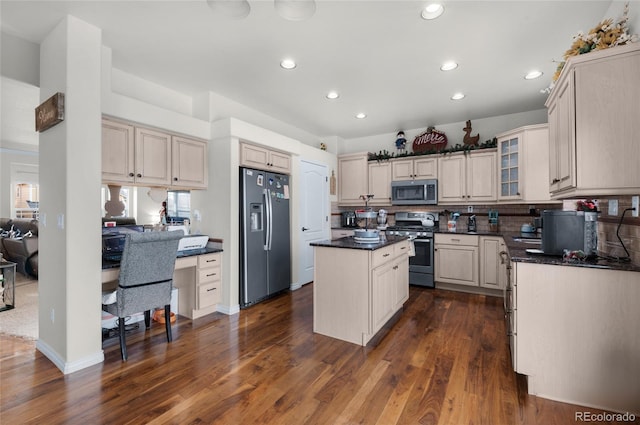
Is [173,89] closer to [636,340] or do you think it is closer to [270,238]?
[270,238]

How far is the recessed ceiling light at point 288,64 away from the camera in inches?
114

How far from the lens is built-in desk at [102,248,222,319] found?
331 centimetres

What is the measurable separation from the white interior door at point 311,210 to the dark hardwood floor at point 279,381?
5.72 feet

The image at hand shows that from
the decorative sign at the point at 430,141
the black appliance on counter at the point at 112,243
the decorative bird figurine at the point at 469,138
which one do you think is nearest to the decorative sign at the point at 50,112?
the black appliance on counter at the point at 112,243

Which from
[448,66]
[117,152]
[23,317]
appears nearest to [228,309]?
[117,152]

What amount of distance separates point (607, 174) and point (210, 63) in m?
3.32

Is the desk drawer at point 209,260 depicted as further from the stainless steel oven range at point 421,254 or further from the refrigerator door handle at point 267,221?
the stainless steel oven range at point 421,254

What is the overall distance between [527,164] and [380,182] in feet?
7.30

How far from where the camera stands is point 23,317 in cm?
340

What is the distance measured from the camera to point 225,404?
1.86 m

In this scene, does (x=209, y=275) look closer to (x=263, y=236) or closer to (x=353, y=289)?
(x=263, y=236)

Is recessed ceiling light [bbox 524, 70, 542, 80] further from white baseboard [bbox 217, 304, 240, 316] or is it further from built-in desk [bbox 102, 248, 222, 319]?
white baseboard [bbox 217, 304, 240, 316]

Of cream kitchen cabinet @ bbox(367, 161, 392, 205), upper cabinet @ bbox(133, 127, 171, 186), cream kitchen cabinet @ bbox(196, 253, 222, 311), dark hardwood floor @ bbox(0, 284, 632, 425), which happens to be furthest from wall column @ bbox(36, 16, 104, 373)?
cream kitchen cabinet @ bbox(367, 161, 392, 205)

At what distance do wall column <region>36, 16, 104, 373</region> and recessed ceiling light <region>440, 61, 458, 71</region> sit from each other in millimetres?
3143
